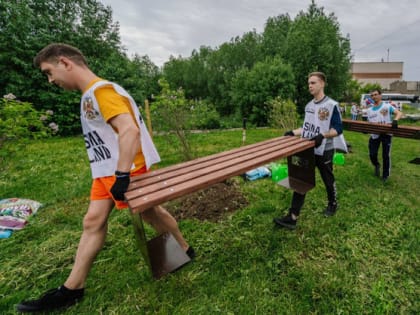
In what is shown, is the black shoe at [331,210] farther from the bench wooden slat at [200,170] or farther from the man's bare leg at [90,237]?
the man's bare leg at [90,237]

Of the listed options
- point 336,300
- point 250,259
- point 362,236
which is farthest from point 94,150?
point 362,236

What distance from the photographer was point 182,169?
1.92 meters

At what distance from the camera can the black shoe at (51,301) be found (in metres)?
1.67

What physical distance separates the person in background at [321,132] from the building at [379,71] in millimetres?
66464

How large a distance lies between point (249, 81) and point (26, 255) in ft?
51.1

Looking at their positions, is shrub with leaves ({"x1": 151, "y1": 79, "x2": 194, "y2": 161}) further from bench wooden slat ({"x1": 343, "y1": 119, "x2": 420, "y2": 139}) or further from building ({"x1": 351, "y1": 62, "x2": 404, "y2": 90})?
building ({"x1": 351, "y1": 62, "x2": 404, "y2": 90})

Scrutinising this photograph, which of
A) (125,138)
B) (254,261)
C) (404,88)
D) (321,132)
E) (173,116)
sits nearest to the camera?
(125,138)

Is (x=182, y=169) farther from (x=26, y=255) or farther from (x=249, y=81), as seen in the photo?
(x=249, y=81)

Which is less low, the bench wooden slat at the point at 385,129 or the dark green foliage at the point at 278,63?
the dark green foliage at the point at 278,63

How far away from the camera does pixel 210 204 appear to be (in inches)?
129

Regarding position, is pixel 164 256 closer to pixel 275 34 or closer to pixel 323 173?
pixel 323 173

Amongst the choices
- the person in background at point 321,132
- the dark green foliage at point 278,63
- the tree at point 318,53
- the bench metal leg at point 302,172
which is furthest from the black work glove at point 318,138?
the tree at point 318,53

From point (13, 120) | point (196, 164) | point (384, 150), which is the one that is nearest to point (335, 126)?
point (196, 164)

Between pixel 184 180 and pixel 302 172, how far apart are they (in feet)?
6.03
